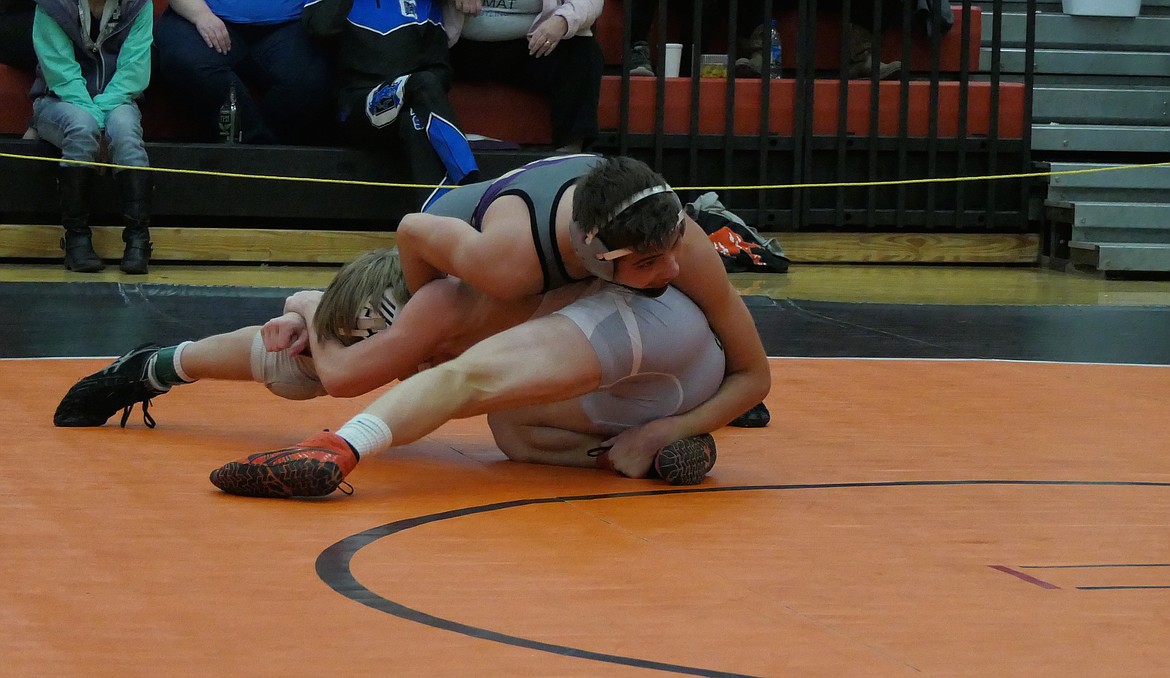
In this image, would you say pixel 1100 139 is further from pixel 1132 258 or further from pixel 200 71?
pixel 200 71

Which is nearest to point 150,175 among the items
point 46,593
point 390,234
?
point 390,234

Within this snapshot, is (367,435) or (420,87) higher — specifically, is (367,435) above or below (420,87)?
below

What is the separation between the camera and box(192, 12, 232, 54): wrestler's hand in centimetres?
654

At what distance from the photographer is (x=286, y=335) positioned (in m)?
2.89

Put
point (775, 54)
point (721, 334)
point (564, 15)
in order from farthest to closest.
Answer: point (775, 54) < point (564, 15) < point (721, 334)

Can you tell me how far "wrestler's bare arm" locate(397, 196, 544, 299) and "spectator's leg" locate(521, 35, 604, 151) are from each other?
4330 mm

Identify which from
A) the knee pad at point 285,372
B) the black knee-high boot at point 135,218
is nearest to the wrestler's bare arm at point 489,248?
the knee pad at point 285,372

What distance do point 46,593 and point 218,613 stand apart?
24cm

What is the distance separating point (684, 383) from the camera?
9.10 feet

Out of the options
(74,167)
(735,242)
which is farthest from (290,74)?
(735,242)

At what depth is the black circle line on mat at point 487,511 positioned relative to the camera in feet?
5.53

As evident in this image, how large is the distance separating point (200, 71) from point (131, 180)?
23.6 inches

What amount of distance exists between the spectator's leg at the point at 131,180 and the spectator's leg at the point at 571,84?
181 cm

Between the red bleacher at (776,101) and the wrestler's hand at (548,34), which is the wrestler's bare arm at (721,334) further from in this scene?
the red bleacher at (776,101)
